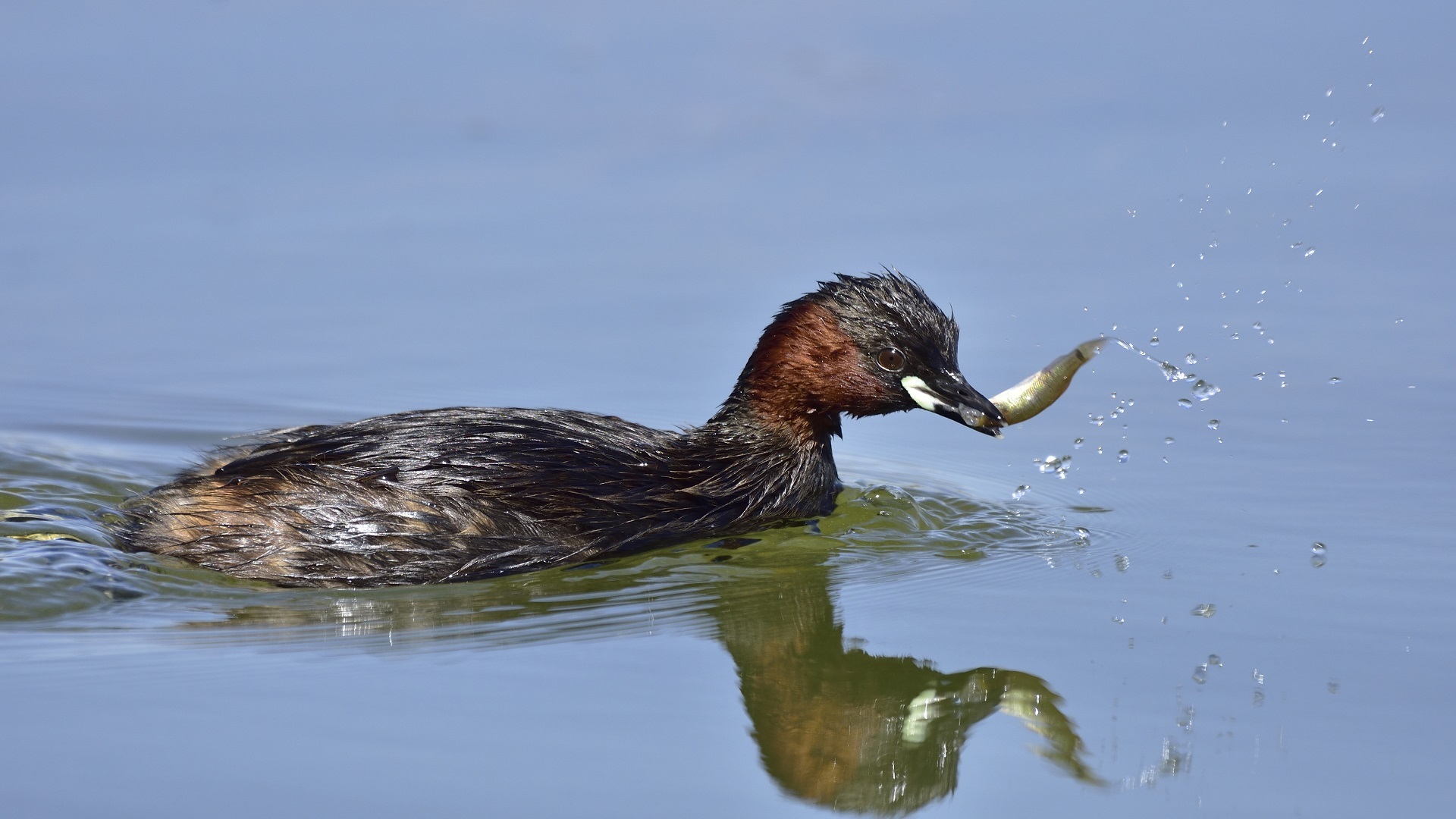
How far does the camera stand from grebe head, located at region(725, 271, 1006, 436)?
26.9ft

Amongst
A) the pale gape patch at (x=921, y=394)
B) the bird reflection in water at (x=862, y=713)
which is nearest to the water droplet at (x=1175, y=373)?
the pale gape patch at (x=921, y=394)

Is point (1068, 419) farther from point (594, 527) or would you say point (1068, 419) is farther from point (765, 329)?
point (594, 527)

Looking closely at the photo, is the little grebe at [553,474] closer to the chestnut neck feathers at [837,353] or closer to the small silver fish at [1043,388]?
the chestnut neck feathers at [837,353]

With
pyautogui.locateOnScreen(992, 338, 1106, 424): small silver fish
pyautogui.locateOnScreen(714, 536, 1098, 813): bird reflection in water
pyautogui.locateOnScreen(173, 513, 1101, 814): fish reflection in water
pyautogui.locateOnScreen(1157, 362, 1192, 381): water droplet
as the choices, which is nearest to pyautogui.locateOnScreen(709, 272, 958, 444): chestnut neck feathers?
pyautogui.locateOnScreen(992, 338, 1106, 424): small silver fish

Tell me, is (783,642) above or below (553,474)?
below

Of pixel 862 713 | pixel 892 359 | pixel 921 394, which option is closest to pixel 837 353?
pixel 892 359

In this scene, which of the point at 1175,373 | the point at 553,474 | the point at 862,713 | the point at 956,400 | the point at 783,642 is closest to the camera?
the point at 862,713

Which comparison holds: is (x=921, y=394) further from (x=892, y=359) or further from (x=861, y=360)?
(x=861, y=360)

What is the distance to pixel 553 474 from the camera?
25.5ft

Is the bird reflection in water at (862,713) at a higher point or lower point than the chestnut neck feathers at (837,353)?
lower

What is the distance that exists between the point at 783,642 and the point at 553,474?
1.46 m

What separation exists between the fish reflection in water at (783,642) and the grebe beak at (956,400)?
0.83 metres

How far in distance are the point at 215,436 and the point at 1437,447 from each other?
6.32 metres

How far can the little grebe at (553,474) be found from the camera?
739cm
